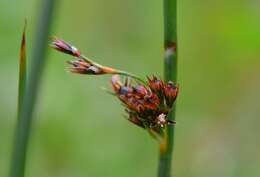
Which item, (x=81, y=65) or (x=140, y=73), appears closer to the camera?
(x=81, y=65)

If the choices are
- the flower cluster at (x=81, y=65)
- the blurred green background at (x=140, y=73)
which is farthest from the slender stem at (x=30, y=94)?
the blurred green background at (x=140, y=73)

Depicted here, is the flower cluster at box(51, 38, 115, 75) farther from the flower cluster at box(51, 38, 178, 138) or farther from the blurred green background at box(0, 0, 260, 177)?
the blurred green background at box(0, 0, 260, 177)

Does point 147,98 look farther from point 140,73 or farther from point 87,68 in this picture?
point 140,73

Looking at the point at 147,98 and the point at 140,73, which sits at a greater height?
the point at 140,73

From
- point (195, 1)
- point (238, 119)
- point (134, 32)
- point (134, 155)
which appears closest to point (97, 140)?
point (134, 155)

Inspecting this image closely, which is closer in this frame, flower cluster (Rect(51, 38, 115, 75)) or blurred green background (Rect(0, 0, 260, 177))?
flower cluster (Rect(51, 38, 115, 75))

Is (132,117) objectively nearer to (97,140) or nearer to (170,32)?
(170,32)

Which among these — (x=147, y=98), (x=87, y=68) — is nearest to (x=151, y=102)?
(x=147, y=98)

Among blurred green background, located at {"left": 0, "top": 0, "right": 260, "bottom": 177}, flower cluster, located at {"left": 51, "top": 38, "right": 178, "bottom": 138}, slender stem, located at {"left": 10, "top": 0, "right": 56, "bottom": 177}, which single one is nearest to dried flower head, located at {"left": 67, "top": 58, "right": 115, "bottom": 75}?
flower cluster, located at {"left": 51, "top": 38, "right": 178, "bottom": 138}
